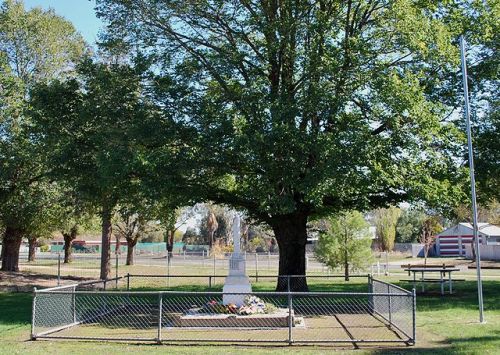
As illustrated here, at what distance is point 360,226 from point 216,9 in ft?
50.2

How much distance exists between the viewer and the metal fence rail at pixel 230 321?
35.8ft

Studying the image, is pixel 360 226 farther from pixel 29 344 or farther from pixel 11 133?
pixel 29 344

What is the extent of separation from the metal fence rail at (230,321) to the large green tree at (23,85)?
1374cm

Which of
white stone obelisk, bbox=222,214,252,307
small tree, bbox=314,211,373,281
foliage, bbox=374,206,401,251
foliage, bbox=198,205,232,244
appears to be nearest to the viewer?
white stone obelisk, bbox=222,214,252,307

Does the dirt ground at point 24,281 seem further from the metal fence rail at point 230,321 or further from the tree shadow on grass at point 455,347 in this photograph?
the tree shadow on grass at point 455,347

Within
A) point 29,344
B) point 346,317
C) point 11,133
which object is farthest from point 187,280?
point 29,344

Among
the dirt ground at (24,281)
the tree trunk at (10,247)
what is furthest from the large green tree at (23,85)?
the dirt ground at (24,281)

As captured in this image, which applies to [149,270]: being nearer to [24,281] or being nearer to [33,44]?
[24,281]

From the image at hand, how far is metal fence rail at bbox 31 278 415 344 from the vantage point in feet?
35.8

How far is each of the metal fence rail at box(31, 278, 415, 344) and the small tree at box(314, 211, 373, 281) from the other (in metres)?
12.9

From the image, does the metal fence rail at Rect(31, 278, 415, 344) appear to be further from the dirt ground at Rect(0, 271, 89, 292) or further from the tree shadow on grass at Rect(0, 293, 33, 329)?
the dirt ground at Rect(0, 271, 89, 292)

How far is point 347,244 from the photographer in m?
28.8

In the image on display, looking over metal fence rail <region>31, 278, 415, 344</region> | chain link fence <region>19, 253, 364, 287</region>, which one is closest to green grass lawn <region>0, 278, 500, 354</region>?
metal fence rail <region>31, 278, 415, 344</region>

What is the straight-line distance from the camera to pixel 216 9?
60.6 feet
